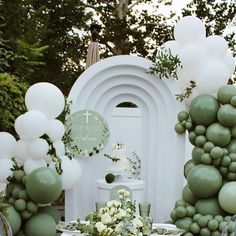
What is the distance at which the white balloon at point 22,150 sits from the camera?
5289 millimetres

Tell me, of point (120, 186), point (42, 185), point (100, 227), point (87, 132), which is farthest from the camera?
point (87, 132)

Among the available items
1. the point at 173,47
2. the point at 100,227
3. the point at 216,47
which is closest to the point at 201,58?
the point at 216,47

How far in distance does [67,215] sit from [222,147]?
90.4 inches

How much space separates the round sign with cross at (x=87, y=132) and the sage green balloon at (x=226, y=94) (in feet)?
5.72

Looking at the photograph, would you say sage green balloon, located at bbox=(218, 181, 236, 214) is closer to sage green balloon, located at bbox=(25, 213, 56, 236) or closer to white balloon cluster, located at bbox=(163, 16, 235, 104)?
white balloon cluster, located at bbox=(163, 16, 235, 104)

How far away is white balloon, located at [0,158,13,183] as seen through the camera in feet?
17.1

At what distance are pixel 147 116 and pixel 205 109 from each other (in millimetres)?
1814

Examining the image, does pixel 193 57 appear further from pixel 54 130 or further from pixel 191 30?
pixel 54 130

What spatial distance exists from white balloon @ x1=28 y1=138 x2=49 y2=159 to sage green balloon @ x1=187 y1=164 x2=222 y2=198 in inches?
59.1

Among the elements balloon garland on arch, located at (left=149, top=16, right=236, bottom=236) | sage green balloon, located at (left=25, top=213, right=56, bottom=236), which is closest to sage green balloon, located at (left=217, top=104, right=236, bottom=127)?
balloon garland on arch, located at (left=149, top=16, right=236, bottom=236)

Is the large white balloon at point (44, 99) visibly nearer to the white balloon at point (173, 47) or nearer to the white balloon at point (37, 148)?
the white balloon at point (37, 148)

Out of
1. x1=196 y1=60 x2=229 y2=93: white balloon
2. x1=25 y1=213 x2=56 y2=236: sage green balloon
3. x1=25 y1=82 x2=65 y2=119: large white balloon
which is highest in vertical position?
x1=196 y1=60 x2=229 y2=93: white balloon

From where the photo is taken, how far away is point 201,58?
19.1ft

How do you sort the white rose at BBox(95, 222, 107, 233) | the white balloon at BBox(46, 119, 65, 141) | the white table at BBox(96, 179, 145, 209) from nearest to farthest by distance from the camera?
the white rose at BBox(95, 222, 107, 233) → the white balloon at BBox(46, 119, 65, 141) → the white table at BBox(96, 179, 145, 209)
